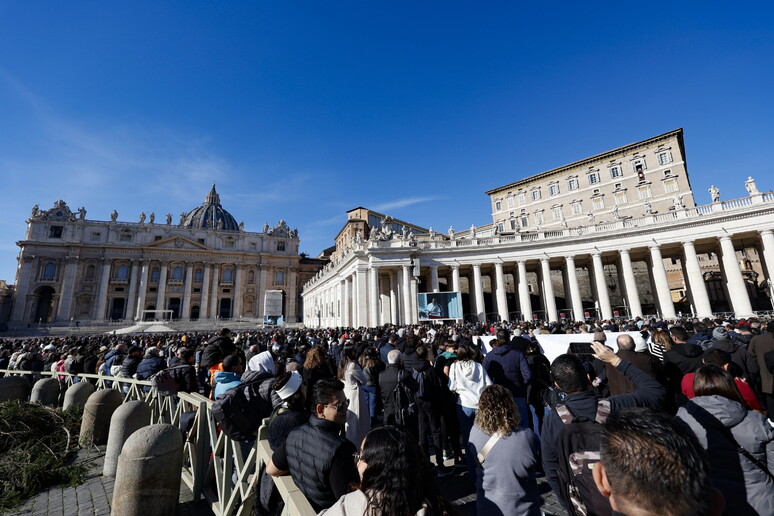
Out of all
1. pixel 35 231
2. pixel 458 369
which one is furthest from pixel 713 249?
pixel 35 231

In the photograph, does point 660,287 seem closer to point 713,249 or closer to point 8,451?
point 713,249

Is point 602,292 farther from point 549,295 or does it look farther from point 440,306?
point 440,306

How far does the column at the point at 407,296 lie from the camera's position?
28.7 m

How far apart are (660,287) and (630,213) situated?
605 inches

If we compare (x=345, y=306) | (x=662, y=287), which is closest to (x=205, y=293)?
(x=345, y=306)

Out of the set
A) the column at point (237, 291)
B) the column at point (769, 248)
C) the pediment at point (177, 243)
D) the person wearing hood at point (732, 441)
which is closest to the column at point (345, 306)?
the person wearing hood at point (732, 441)

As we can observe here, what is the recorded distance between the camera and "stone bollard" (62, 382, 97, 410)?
7163 mm

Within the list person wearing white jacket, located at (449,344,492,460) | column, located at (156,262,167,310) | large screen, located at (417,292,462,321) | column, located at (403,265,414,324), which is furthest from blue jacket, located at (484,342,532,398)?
column, located at (156,262,167,310)

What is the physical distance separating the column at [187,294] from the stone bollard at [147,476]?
63.4 metres

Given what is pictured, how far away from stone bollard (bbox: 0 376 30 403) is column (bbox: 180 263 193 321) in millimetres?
56246

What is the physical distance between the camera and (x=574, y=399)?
9.02 feet

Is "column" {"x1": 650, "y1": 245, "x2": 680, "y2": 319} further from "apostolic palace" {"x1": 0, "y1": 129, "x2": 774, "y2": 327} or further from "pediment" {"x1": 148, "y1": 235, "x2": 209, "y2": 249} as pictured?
"pediment" {"x1": 148, "y1": 235, "x2": 209, "y2": 249}

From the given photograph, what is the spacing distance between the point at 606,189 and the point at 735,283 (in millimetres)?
19987

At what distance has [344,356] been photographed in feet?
18.7
